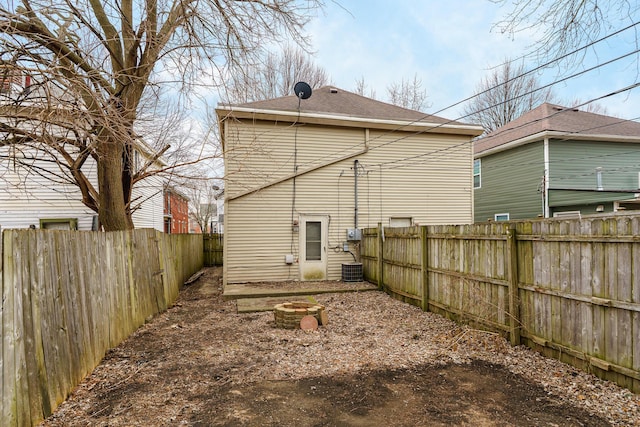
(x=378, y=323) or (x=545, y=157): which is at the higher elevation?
(x=545, y=157)

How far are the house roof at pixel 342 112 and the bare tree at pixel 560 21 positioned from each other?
20.8 feet

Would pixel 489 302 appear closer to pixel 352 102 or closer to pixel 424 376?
pixel 424 376

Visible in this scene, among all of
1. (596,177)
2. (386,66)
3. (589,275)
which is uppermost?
(386,66)

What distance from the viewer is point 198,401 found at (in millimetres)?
3244

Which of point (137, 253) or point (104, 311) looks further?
point (137, 253)

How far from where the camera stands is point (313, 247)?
10.1 meters

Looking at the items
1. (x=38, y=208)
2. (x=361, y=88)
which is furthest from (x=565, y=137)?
(x=38, y=208)

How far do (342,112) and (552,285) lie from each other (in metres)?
7.68

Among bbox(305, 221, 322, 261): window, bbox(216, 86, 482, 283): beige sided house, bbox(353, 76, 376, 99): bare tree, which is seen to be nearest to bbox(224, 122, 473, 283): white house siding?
bbox(216, 86, 482, 283): beige sided house

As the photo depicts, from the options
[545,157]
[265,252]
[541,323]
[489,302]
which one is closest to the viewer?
[541,323]

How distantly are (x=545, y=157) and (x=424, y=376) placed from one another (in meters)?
12.5

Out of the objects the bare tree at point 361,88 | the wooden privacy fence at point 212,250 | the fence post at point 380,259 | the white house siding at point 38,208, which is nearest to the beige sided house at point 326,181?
the fence post at point 380,259

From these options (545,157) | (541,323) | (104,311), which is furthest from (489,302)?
(545,157)

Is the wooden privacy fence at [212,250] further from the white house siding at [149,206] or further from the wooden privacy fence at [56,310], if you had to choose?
the wooden privacy fence at [56,310]
